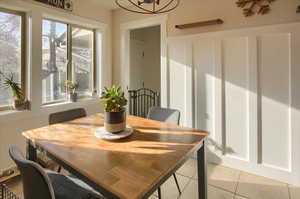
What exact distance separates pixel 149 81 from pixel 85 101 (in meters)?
2.18

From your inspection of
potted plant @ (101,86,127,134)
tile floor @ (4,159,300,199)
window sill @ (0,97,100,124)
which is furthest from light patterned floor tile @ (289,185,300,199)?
window sill @ (0,97,100,124)

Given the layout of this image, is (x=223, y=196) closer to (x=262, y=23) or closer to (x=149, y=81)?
(x=262, y=23)

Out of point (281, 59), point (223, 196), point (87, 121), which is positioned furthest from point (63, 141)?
point (281, 59)

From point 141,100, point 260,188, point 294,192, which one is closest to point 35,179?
point 260,188

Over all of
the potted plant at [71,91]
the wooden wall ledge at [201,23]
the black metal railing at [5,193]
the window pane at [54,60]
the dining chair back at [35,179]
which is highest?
the wooden wall ledge at [201,23]

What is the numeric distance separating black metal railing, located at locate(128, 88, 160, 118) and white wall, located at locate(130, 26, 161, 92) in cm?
68

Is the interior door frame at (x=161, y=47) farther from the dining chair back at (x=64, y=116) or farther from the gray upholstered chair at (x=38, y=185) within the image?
the gray upholstered chair at (x=38, y=185)

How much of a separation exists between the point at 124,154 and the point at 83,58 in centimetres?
Answer: 269

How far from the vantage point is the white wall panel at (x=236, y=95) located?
2.23 metres

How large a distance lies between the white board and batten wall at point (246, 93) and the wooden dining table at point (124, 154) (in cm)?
110

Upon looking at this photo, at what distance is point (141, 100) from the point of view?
3887 millimetres

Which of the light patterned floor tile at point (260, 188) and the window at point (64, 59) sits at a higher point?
the window at point (64, 59)

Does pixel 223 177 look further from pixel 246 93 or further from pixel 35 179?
pixel 35 179

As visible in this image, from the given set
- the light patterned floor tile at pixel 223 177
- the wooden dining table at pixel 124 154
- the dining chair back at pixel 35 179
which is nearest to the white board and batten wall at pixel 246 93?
the light patterned floor tile at pixel 223 177
